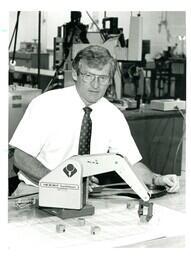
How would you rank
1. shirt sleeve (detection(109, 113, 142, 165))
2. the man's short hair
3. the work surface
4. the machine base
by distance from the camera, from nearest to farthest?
the work surface < the machine base < the man's short hair < shirt sleeve (detection(109, 113, 142, 165))

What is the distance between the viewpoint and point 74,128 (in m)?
1.59

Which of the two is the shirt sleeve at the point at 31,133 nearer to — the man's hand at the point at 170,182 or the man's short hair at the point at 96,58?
the man's short hair at the point at 96,58

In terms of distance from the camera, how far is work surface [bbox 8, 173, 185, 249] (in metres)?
1.14

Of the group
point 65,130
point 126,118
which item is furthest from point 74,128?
point 126,118

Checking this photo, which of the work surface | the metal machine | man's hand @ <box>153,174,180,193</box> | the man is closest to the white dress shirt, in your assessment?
the man

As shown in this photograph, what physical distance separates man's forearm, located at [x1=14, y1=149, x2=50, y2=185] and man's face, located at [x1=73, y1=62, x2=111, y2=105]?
0.26 meters

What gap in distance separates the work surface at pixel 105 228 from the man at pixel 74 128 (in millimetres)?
186

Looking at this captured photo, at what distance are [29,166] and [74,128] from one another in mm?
202

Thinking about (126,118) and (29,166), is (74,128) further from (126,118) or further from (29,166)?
(126,118)

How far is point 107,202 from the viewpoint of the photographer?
142cm

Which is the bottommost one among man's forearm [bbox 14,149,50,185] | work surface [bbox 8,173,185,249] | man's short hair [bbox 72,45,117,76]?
work surface [bbox 8,173,185,249]

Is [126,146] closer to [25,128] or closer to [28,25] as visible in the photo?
[25,128]

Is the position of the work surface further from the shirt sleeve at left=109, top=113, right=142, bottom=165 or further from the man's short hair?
the man's short hair
